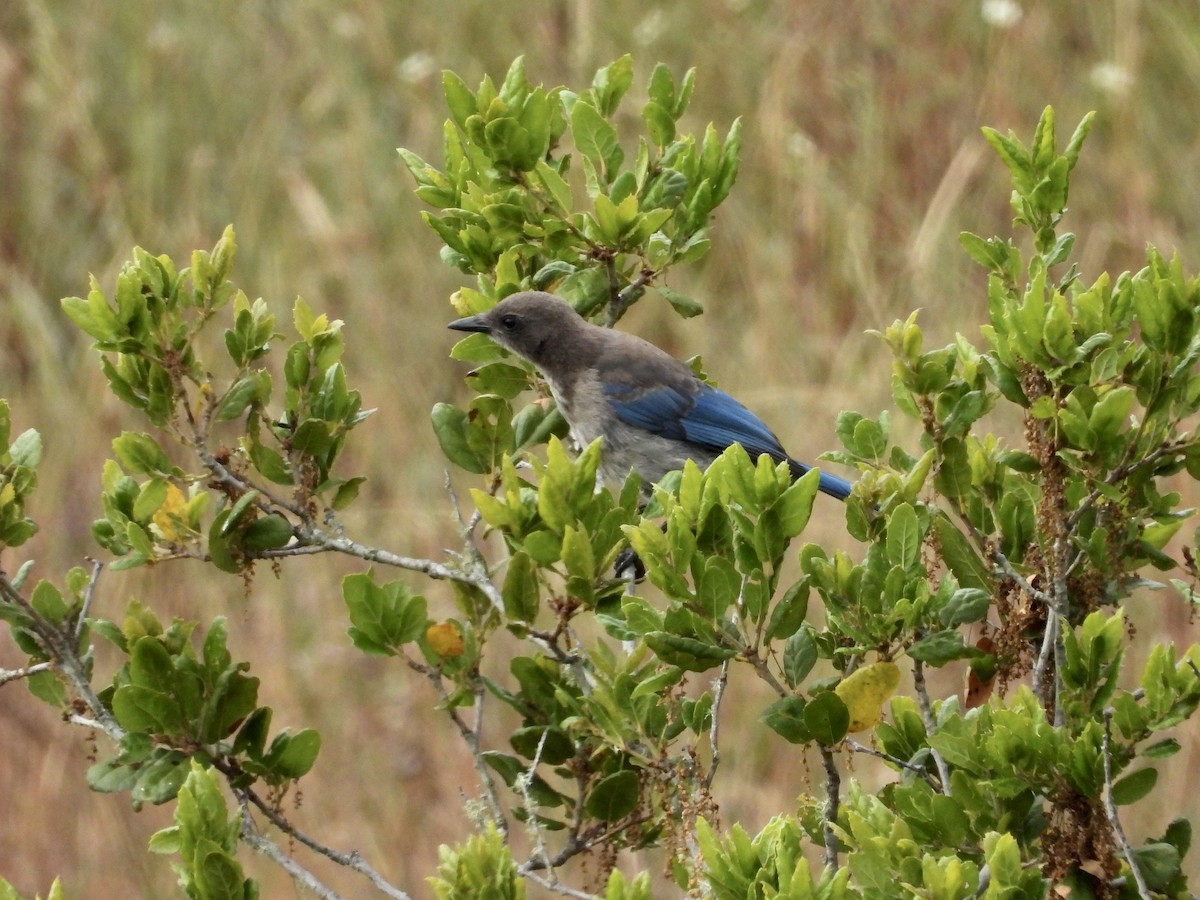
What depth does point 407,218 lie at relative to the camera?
25.5 ft

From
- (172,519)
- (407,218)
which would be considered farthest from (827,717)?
(407,218)

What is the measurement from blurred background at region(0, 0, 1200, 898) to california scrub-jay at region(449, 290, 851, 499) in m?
1.28

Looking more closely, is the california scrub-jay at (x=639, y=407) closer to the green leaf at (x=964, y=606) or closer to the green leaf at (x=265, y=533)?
the green leaf at (x=265, y=533)

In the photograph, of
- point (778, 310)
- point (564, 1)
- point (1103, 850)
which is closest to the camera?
point (1103, 850)

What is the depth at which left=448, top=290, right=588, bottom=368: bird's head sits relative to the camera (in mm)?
3268

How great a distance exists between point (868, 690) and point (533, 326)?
1796 millimetres

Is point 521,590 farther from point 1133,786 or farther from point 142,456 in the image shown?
point 1133,786

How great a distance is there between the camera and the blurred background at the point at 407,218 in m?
5.89

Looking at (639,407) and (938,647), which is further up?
(639,407)

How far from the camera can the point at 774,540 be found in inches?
79.5

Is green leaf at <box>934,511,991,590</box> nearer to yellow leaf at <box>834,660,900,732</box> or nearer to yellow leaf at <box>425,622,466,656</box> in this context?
yellow leaf at <box>834,660,900,732</box>

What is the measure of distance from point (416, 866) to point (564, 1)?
4.53 m

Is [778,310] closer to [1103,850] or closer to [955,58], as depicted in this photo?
[955,58]

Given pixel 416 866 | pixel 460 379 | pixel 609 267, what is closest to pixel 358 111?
pixel 460 379
